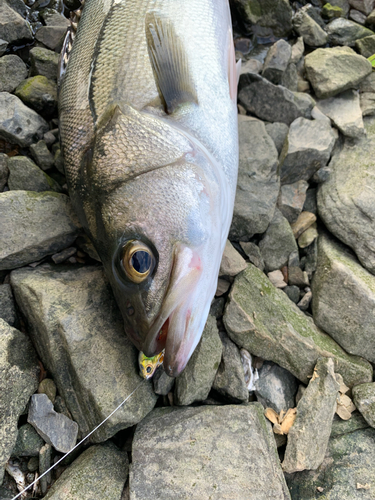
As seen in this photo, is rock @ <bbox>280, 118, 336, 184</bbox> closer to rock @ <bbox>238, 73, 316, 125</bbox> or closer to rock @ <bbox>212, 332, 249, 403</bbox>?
rock @ <bbox>238, 73, 316, 125</bbox>

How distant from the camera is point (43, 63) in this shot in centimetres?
325

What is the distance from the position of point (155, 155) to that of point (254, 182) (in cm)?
112

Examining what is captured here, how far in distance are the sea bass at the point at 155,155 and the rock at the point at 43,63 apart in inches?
34.3

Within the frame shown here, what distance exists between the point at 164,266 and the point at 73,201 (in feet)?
2.79

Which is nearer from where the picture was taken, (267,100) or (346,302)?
(346,302)

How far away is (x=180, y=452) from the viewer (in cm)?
203

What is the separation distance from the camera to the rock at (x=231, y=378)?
7.49 ft

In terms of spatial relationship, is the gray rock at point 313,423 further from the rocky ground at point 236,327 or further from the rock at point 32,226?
the rock at point 32,226

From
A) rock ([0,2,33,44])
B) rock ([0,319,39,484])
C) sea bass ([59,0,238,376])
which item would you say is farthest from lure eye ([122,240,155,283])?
rock ([0,2,33,44])

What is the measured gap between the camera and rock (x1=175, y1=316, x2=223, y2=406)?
2182 millimetres

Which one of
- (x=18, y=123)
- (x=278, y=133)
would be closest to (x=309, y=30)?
(x=278, y=133)

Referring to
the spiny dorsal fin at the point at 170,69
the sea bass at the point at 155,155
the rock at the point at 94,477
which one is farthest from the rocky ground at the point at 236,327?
the spiny dorsal fin at the point at 170,69

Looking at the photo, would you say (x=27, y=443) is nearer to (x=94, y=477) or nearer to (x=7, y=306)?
(x=94, y=477)

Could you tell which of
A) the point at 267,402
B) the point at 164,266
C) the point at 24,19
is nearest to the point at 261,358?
the point at 267,402
